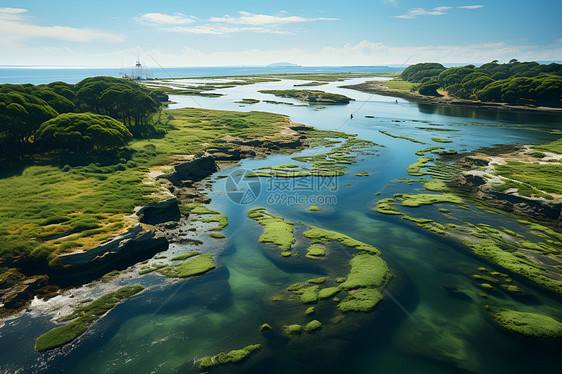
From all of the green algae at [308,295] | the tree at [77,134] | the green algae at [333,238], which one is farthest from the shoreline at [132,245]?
the green algae at [308,295]

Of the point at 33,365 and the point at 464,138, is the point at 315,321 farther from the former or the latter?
the point at 464,138

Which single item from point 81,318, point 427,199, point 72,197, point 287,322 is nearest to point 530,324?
point 287,322

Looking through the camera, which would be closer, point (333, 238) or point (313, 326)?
point (313, 326)

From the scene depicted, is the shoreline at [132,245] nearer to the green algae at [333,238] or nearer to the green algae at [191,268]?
the green algae at [191,268]

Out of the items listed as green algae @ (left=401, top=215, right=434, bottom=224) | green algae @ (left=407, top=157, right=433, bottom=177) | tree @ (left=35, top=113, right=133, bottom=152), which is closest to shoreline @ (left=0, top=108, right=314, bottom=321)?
tree @ (left=35, top=113, right=133, bottom=152)

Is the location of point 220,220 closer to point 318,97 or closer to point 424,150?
point 424,150

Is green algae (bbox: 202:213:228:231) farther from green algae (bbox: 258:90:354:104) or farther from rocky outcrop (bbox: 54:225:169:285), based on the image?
green algae (bbox: 258:90:354:104)
